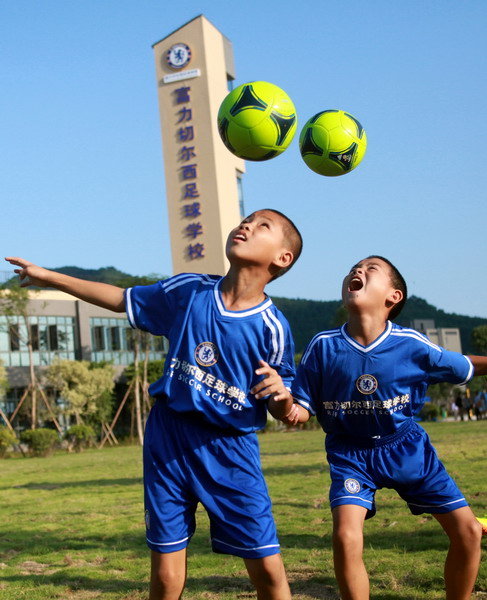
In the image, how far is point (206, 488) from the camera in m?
3.62

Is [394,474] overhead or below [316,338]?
below

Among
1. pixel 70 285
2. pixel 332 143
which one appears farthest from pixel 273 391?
pixel 332 143

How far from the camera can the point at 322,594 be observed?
4.85 metres

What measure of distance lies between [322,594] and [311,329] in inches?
4816

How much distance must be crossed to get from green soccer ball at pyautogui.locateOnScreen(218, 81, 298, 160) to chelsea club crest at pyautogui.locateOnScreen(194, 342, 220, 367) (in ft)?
7.46

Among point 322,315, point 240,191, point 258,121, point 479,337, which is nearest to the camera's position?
point 258,121

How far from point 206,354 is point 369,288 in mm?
1370

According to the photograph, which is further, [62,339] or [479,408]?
[62,339]

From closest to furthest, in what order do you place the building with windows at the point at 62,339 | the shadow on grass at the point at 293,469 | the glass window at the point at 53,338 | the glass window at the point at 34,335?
the shadow on grass at the point at 293,469 → the building with windows at the point at 62,339 → the glass window at the point at 34,335 → the glass window at the point at 53,338

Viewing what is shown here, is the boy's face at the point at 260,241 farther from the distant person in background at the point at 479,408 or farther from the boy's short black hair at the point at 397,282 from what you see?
the distant person in background at the point at 479,408

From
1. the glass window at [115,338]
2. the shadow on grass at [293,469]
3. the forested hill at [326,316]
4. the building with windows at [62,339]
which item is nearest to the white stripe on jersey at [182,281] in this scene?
the shadow on grass at [293,469]

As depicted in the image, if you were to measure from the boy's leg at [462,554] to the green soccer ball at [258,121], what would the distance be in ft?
9.57

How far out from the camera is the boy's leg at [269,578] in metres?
3.47

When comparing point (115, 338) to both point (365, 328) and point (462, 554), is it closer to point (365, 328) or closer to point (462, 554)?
point (365, 328)
